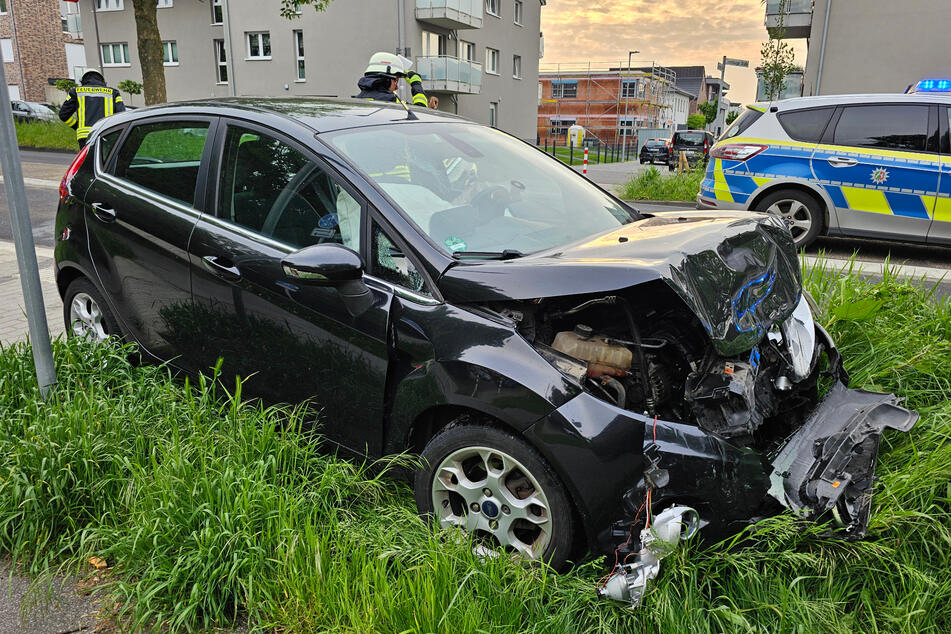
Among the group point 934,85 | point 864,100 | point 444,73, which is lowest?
point 864,100

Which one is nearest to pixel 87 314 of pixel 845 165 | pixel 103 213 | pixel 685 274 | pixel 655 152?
pixel 103 213

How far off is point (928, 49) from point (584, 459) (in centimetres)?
2292

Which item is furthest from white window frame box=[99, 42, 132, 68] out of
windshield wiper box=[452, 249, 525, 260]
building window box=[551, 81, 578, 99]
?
building window box=[551, 81, 578, 99]

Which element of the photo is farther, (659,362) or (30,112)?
(30,112)

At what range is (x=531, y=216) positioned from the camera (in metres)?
3.18

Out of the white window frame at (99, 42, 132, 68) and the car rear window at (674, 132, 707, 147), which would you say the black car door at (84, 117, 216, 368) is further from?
the white window frame at (99, 42, 132, 68)

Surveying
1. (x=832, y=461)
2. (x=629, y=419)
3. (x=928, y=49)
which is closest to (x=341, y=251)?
(x=629, y=419)

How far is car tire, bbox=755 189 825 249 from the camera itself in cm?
791

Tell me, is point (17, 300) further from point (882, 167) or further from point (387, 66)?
point (882, 167)

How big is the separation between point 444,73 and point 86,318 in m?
29.5

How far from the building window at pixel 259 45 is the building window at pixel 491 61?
11473mm

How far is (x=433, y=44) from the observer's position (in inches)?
1324

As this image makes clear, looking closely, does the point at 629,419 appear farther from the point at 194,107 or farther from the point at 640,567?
the point at 194,107

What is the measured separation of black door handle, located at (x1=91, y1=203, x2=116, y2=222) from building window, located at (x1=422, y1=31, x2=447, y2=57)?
102ft
